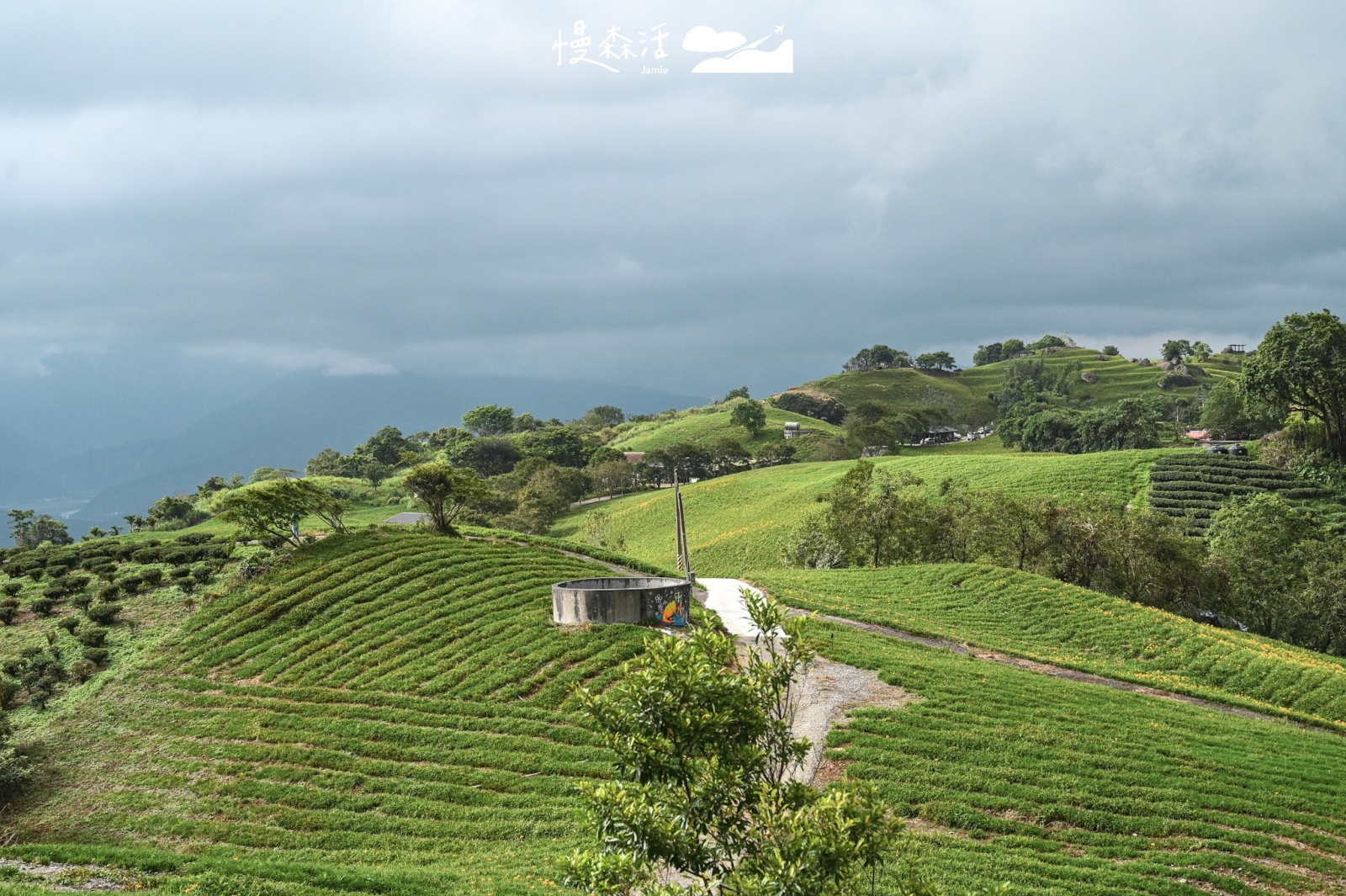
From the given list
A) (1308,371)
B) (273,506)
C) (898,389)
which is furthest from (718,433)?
(273,506)

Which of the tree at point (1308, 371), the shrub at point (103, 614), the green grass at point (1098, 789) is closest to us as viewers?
the green grass at point (1098, 789)

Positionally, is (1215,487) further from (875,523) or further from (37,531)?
(37,531)

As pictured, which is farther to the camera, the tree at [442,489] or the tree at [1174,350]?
the tree at [1174,350]

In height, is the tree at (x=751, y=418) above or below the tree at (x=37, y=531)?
above

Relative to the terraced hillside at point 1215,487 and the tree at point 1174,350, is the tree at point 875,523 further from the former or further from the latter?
the tree at point 1174,350

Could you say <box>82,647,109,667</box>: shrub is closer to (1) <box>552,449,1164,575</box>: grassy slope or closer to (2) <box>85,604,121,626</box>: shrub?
(2) <box>85,604,121,626</box>: shrub

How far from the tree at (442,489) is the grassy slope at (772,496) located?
79.8ft

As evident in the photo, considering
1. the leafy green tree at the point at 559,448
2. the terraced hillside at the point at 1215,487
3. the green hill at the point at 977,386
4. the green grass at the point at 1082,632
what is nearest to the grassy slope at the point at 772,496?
the terraced hillside at the point at 1215,487

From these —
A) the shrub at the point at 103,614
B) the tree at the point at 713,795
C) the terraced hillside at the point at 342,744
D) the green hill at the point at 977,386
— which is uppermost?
the green hill at the point at 977,386

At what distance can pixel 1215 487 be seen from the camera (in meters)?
66.3

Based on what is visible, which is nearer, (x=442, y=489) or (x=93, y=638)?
(x=93, y=638)

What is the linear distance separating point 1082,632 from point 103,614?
39005 millimetres

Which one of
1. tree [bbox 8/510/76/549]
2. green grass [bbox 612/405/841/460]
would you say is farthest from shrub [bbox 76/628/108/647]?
green grass [bbox 612/405/841/460]

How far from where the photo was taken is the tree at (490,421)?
16038 centimetres
